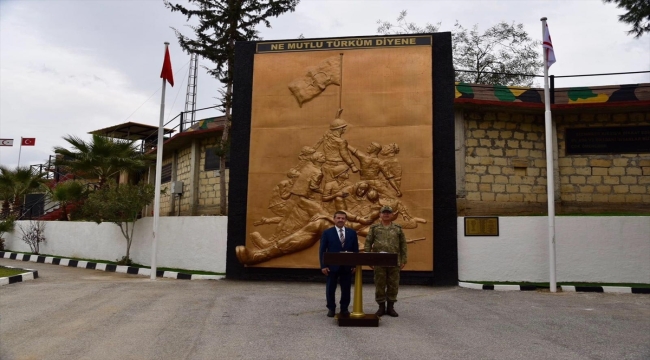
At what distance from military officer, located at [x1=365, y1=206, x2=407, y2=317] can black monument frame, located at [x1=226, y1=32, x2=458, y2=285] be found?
362cm

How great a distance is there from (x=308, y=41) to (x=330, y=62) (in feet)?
2.62

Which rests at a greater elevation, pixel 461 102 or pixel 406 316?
pixel 461 102

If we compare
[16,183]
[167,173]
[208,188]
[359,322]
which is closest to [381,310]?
[359,322]

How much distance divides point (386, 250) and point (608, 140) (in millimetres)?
10020

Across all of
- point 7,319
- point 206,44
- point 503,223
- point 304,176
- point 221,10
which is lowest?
point 7,319

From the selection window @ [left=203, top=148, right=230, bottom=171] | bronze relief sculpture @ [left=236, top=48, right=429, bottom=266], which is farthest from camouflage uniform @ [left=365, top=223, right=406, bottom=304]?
window @ [left=203, top=148, right=230, bottom=171]

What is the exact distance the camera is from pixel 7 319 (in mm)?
6465

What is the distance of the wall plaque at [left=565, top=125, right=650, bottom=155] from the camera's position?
45.4ft

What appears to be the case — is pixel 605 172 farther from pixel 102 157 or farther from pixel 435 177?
pixel 102 157

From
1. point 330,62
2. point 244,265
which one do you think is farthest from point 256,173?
point 330,62

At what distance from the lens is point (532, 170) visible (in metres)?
14.1

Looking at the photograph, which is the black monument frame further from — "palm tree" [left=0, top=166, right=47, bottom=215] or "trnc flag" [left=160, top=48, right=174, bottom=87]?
"palm tree" [left=0, top=166, right=47, bottom=215]

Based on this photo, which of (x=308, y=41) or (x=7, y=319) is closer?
(x=7, y=319)

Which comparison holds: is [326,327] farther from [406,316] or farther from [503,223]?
[503,223]
